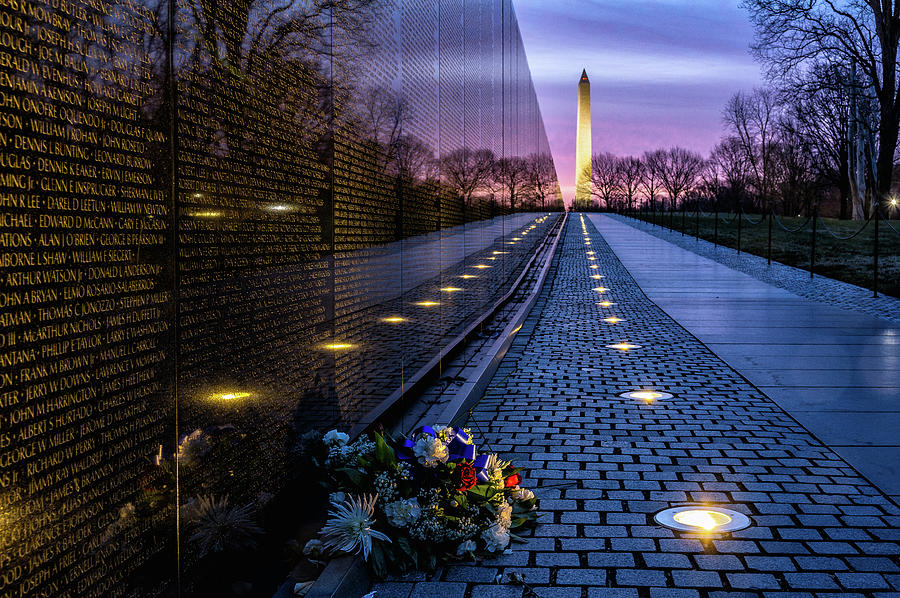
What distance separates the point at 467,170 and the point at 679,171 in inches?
4620

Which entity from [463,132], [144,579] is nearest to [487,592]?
[144,579]

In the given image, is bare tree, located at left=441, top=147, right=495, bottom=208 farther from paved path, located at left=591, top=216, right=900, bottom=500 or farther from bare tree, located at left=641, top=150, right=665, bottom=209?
bare tree, located at left=641, top=150, right=665, bottom=209

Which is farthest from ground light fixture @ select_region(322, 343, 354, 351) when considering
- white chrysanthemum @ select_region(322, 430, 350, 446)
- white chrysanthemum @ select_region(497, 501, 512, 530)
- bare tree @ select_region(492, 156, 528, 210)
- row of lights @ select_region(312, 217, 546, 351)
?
bare tree @ select_region(492, 156, 528, 210)

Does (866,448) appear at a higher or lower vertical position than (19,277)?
lower

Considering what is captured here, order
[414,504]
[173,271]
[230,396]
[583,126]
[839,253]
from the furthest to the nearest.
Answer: [583,126], [839,253], [414,504], [230,396], [173,271]

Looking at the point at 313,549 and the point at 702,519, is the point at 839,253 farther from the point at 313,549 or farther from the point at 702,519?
the point at 313,549

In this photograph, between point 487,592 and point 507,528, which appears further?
point 507,528

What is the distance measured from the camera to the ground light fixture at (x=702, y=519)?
427cm

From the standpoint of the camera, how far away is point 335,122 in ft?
14.7

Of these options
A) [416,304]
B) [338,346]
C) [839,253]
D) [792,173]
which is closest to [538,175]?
[839,253]

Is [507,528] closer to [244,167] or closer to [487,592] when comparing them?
[487,592]

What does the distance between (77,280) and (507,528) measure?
2.71 m

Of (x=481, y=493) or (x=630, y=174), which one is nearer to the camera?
(x=481, y=493)

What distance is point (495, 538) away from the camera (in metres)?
4.00
